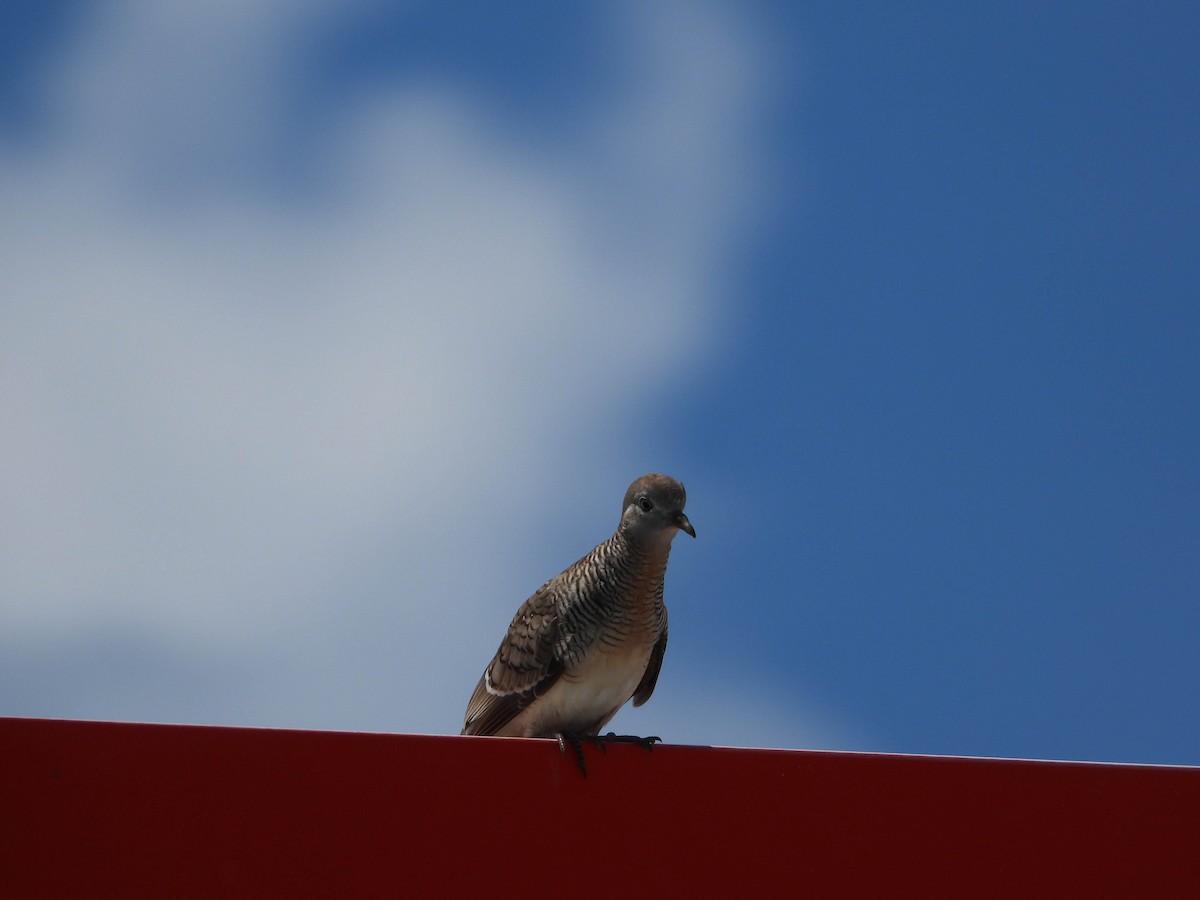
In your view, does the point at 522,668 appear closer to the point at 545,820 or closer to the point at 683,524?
the point at 683,524

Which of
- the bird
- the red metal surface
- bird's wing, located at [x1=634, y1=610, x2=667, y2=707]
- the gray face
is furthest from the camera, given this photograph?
bird's wing, located at [x1=634, y1=610, x2=667, y2=707]

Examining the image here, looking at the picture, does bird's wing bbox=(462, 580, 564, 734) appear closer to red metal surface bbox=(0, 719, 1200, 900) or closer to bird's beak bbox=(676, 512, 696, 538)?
bird's beak bbox=(676, 512, 696, 538)

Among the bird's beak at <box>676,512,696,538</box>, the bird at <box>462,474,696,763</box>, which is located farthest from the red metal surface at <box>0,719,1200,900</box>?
the bird's beak at <box>676,512,696,538</box>

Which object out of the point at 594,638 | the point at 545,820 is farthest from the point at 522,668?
the point at 545,820

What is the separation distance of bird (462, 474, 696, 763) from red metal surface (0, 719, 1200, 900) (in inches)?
57.3

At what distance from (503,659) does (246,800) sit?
2.05 meters

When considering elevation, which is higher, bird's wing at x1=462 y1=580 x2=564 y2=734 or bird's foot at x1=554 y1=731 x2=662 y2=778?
bird's wing at x1=462 y1=580 x2=564 y2=734

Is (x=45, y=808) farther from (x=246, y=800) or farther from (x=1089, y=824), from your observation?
(x=1089, y=824)

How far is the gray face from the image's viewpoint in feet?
15.6

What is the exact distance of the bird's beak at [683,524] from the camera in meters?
4.71

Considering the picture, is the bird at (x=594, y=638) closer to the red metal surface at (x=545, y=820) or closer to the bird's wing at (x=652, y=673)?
the bird's wing at (x=652, y=673)

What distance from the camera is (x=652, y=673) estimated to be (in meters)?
5.22

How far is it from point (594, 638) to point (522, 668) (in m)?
0.34

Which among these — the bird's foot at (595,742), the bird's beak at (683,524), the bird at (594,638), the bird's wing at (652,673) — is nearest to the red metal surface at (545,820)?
the bird's foot at (595,742)
